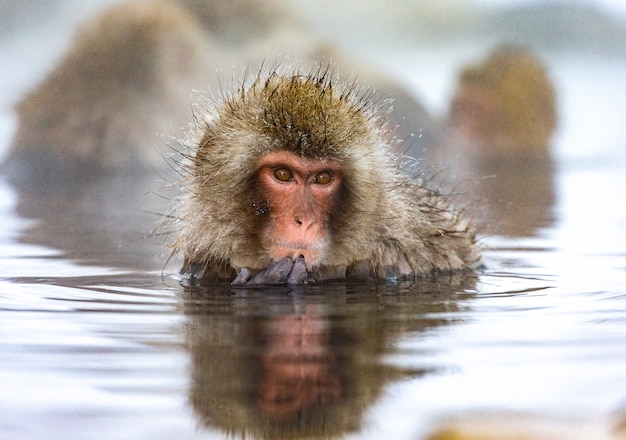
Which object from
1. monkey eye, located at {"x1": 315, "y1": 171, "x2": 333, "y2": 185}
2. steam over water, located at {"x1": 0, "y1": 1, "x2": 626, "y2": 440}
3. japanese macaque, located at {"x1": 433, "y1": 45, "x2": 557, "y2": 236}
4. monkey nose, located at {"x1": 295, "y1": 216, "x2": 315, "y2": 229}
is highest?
japanese macaque, located at {"x1": 433, "y1": 45, "x2": 557, "y2": 236}

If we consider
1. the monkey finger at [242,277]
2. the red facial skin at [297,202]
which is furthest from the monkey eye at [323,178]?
the monkey finger at [242,277]

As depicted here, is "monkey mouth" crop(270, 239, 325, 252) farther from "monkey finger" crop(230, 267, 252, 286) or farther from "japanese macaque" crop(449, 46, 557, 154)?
"japanese macaque" crop(449, 46, 557, 154)

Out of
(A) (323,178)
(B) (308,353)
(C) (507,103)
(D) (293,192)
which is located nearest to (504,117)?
(C) (507,103)

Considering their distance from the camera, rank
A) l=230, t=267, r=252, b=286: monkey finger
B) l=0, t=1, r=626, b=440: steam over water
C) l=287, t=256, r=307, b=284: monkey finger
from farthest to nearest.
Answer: l=230, t=267, r=252, b=286: monkey finger
l=287, t=256, r=307, b=284: monkey finger
l=0, t=1, r=626, b=440: steam over water

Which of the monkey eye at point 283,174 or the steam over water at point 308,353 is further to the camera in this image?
the monkey eye at point 283,174

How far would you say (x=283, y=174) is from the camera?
5152mm

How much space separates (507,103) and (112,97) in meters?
5.10

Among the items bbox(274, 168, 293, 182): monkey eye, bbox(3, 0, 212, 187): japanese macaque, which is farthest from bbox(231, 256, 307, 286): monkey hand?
bbox(3, 0, 212, 187): japanese macaque

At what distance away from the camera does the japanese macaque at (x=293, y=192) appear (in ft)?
16.8

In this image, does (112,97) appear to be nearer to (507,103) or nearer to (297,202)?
(507,103)

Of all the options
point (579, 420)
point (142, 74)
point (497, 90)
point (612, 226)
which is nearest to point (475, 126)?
point (497, 90)

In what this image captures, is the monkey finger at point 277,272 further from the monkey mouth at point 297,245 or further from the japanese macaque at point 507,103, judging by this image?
the japanese macaque at point 507,103

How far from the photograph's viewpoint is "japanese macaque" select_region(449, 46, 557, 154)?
49.2 ft

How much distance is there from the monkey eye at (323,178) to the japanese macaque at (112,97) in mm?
8284
